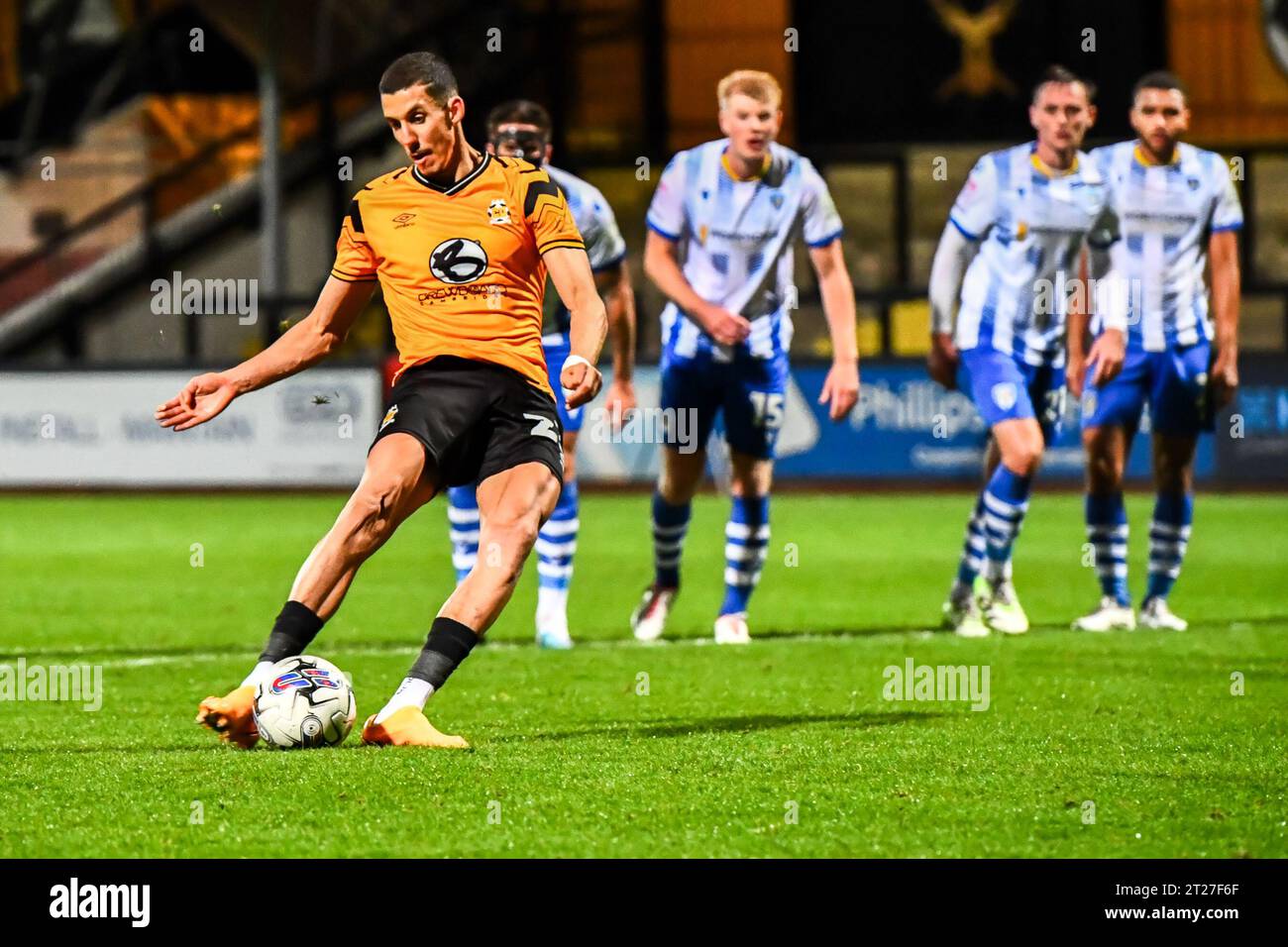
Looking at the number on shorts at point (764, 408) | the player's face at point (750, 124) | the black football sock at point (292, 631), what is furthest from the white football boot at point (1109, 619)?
the black football sock at point (292, 631)

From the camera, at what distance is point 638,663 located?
8859 mm

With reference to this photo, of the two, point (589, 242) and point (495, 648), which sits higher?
point (589, 242)

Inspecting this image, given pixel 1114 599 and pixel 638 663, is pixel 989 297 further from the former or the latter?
pixel 638 663

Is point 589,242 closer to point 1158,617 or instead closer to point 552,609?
point 552,609

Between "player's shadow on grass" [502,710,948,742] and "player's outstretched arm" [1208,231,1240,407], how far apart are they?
11.1 feet

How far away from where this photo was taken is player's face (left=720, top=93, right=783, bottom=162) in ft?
30.7

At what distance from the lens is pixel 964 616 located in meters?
10.2

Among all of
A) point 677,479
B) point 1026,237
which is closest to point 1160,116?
point 1026,237

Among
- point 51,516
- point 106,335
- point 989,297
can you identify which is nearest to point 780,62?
point 106,335

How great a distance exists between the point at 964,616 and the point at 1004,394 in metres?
1.10

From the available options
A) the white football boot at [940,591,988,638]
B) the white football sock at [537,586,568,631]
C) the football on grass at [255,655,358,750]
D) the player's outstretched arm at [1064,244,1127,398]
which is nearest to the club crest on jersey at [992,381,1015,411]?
the player's outstretched arm at [1064,244,1127,398]

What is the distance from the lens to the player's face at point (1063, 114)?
9.71m

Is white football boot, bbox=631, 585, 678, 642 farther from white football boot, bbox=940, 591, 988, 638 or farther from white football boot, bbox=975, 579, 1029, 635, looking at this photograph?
white football boot, bbox=975, 579, 1029, 635
